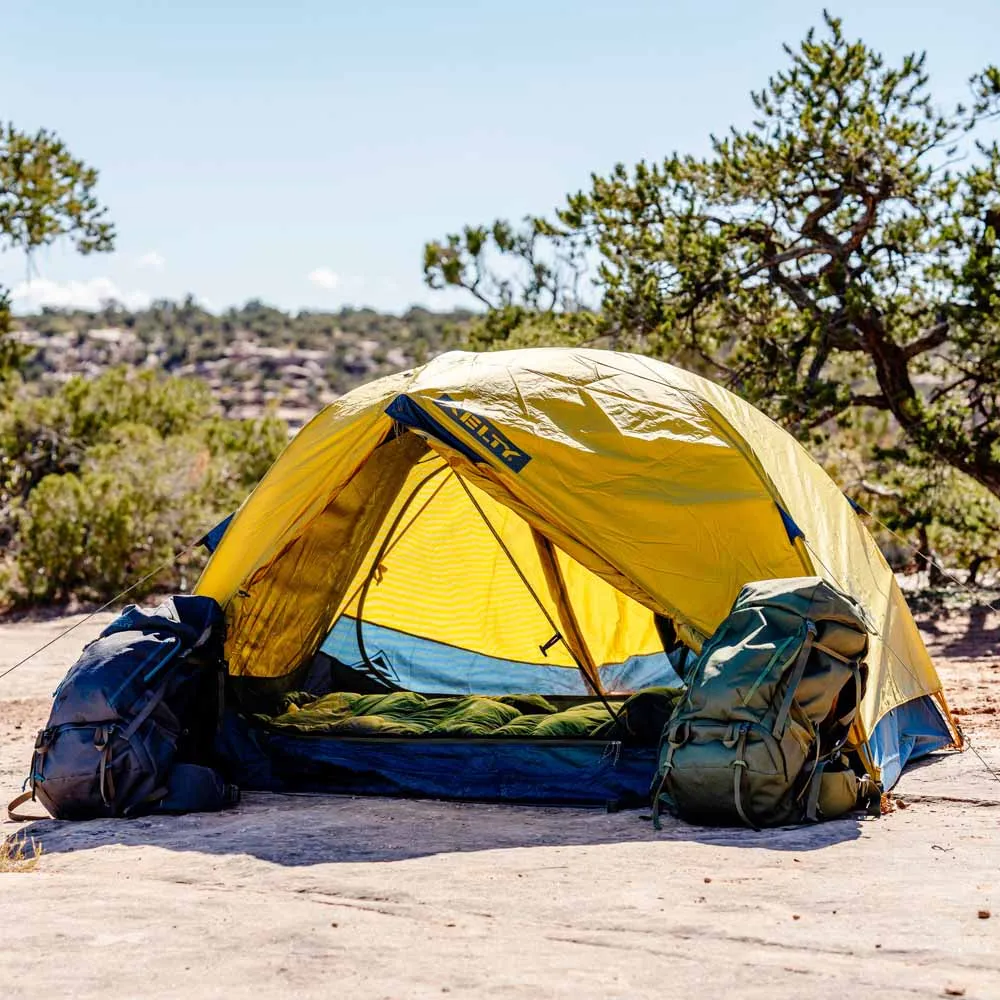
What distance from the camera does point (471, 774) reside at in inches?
245

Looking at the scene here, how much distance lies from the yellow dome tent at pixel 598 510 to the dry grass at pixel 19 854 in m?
1.61

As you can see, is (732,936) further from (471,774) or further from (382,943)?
(471,774)

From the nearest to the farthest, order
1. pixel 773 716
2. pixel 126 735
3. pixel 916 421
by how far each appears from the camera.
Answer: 1. pixel 773 716
2. pixel 126 735
3. pixel 916 421

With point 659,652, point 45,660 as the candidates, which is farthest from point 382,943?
point 45,660

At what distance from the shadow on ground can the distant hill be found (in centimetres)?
3936

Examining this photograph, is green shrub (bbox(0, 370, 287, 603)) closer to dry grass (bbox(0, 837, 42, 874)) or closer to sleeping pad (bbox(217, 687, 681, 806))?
sleeping pad (bbox(217, 687, 681, 806))

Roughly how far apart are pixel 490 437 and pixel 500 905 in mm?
2403

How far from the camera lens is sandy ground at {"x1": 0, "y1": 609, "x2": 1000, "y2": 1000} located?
346cm

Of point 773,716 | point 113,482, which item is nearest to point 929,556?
point 113,482

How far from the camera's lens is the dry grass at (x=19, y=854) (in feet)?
15.8

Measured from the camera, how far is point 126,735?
18.3 ft

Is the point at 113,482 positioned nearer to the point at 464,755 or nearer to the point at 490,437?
the point at 464,755

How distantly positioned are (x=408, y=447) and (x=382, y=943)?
12.6 ft

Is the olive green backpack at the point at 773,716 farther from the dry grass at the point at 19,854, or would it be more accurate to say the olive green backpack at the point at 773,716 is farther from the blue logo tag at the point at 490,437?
the dry grass at the point at 19,854
